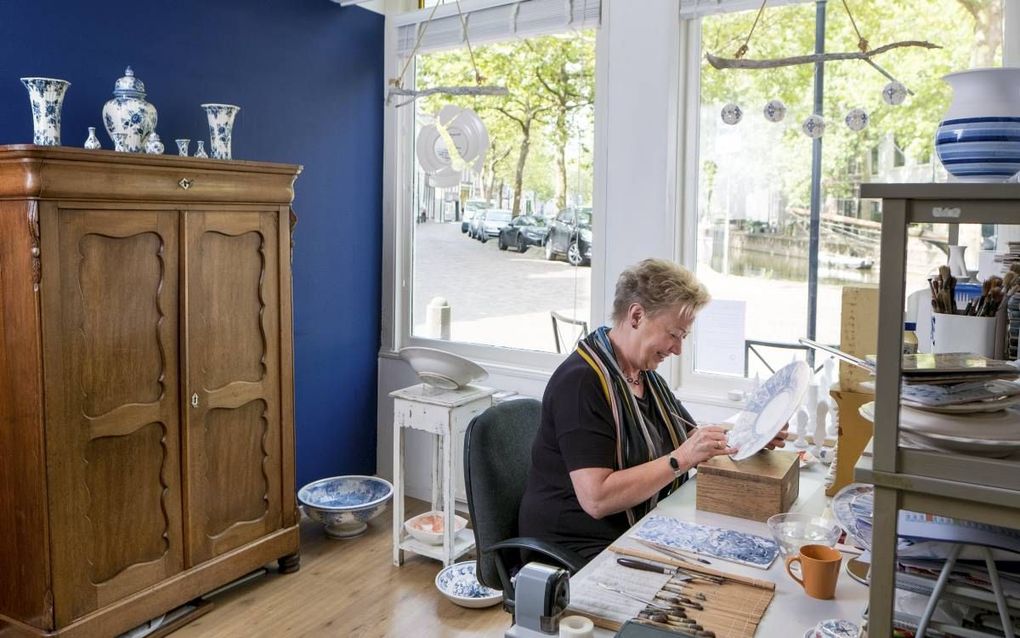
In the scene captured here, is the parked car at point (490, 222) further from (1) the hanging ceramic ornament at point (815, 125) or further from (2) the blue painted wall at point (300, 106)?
(1) the hanging ceramic ornament at point (815, 125)

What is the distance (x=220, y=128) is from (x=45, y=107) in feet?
2.15

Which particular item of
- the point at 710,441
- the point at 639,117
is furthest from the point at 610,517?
the point at 639,117

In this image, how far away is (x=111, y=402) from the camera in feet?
8.70

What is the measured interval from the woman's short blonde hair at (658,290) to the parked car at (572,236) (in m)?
1.57

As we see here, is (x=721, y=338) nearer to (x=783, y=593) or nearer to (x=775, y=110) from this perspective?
(x=775, y=110)

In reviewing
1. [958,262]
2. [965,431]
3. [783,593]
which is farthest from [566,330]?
[965,431]

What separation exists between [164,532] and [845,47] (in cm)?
302

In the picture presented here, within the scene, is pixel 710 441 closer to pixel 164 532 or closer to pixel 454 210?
pixel 164 532

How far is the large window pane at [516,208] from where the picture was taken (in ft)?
12.3

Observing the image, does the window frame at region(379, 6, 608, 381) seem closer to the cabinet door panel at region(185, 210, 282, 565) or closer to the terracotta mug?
the cabinet door panel at region(185, 210, 282, 565)

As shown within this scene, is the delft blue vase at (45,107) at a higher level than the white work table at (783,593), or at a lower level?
higher

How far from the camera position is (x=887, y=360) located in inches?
37.8

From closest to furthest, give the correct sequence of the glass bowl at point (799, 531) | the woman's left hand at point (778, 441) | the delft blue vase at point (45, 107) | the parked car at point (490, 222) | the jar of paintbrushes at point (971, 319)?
the jar of paintbrushes at point (971, 319), the glass bowl at point (799, 531), the woman's left hand at point (778, 441), the delft blue vase at point (45, 107), the parked car at point (490, 222)

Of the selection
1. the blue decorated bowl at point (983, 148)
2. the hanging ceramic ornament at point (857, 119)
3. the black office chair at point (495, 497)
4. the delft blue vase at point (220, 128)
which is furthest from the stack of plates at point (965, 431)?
the delft blue vase at point (220, 128)
